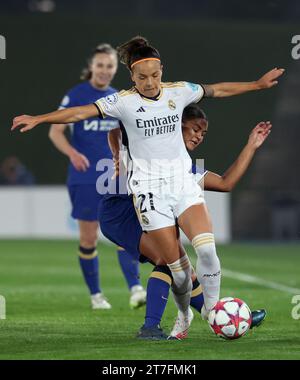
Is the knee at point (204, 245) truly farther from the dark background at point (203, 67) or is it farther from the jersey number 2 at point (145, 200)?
the dark background at point (203, 67)

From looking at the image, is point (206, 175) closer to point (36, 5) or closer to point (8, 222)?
point (8, 222)

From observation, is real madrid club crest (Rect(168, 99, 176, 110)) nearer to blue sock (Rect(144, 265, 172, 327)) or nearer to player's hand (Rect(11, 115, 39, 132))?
player's hand (Rect(11, 115, 39, 132))

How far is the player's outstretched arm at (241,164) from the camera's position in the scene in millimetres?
7750

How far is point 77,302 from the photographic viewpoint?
10.9m

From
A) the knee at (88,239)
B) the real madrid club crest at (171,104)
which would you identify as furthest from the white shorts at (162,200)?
the knee at (88,239)

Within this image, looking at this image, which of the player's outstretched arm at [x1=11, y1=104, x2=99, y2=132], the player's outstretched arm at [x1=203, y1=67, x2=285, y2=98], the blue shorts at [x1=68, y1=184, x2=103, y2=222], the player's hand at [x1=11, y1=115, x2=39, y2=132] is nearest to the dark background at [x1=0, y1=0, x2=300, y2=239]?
the blue shorts at [x1=68, y1=184, x2=103, y2=222]

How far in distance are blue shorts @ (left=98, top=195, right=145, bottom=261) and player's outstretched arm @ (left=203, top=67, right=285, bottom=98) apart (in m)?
0.93

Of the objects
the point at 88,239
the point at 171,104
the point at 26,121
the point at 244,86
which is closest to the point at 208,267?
the point at 171,104

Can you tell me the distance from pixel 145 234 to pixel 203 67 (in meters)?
14.5

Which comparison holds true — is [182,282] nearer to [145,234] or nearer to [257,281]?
[145,234]

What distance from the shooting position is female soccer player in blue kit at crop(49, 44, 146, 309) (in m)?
10.5

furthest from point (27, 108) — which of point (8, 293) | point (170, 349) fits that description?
point (170, 349)

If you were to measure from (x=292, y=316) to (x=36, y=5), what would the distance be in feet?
43.8

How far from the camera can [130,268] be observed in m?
10.7
